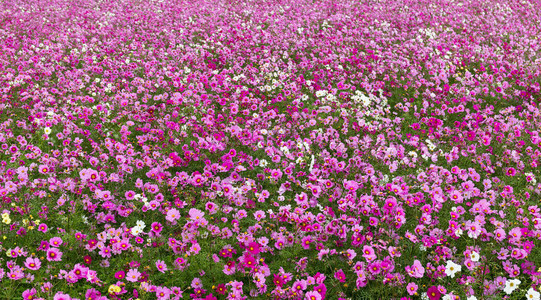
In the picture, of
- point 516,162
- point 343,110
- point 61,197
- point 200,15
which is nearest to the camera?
point 61,197

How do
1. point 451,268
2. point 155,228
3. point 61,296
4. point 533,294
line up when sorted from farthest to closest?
point 155,228, point 451,268, point 533,294, point 61,296

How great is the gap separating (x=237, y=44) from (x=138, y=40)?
2528 millimetres

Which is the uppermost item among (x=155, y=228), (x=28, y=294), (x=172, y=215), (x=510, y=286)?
(x=510, y=286)

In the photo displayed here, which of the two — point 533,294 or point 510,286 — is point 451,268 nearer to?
point 510,286

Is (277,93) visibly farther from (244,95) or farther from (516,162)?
(516,162)

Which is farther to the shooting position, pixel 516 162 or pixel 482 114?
pixel 482 114

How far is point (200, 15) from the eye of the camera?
11922 millimetres

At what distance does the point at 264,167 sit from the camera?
17.4 ft

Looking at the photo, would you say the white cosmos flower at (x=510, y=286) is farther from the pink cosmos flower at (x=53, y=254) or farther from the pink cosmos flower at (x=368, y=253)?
the pink cosmos flower at (x=53, y=254)

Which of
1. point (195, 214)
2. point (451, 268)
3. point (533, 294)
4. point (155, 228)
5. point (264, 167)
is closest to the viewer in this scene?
point (533, 294)

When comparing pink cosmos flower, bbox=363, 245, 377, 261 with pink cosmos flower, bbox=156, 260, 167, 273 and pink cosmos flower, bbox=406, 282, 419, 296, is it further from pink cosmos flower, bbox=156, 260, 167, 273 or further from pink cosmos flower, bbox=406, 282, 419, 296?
pink cosmos flower, bbox=156, 260, 167, 273

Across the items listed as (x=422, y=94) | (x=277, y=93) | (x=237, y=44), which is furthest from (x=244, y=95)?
(x=422, y=94)

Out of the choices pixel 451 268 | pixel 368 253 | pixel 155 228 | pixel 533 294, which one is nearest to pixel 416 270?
pixel 451 268

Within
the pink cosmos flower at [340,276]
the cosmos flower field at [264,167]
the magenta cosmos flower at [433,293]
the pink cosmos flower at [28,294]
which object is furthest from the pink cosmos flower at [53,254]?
the magenta cosmos flower at [433,293]
